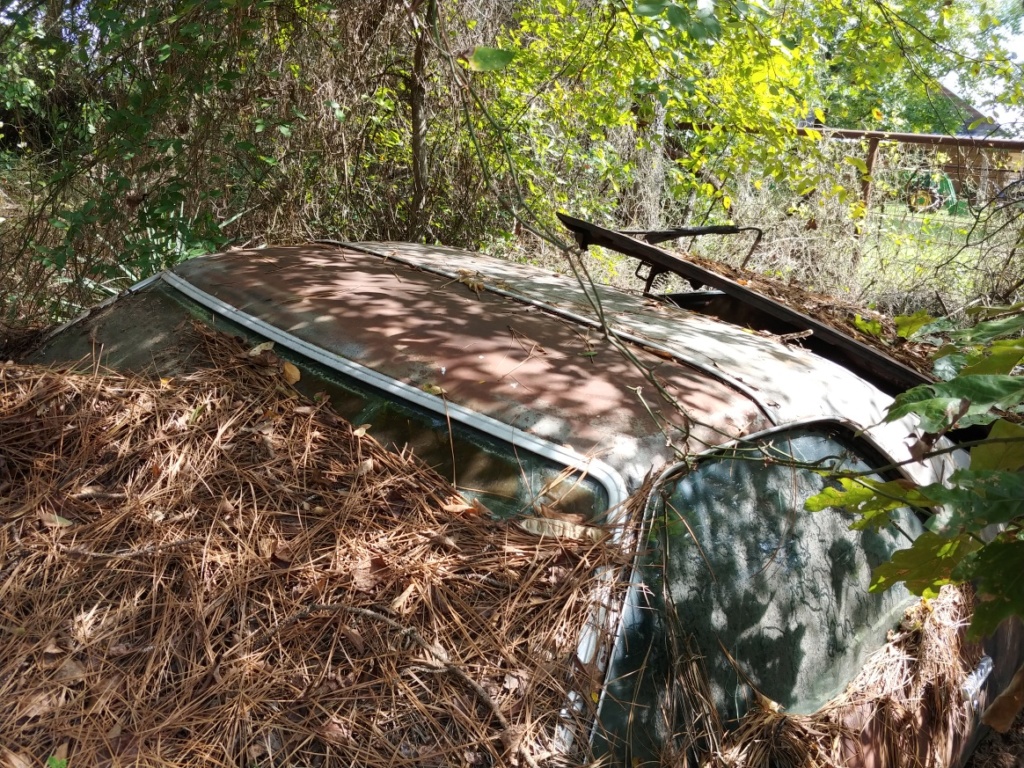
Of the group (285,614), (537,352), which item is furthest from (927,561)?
(285,614)

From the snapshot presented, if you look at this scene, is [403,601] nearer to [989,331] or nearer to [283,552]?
[283,552]

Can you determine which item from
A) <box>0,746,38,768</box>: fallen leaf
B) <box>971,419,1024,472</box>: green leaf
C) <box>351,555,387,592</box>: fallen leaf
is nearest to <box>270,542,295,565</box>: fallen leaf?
<box>351,555,387,592</box>: fallen leaf

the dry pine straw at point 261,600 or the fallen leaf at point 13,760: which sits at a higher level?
the dry pine straw at point 261,600

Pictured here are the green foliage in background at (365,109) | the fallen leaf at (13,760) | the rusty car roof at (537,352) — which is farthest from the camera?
the green foliage in background at (365,109)

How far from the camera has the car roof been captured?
7.45ft

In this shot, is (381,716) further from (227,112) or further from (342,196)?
(342,196)

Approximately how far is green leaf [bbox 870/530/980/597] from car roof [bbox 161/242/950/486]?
1.82ft

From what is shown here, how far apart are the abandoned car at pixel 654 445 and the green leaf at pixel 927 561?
34 centimetres

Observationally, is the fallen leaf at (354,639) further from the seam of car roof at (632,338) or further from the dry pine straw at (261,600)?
the seam of car roof at (632,338)

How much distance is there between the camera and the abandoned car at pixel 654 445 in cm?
197

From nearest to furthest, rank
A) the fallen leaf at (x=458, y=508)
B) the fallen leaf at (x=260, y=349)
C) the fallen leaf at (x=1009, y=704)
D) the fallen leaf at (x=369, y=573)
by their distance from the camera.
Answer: the fallen leaf at (x=1009, y=704) < the fallen leaf at (x=369, y=573) < the fallen leaf at (x=458, y=508) < the fallen leaf at (x=260, y=349)

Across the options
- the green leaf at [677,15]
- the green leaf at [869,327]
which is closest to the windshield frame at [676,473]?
the green leaf at [869,327]

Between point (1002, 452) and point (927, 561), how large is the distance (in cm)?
30

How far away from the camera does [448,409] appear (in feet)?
7.61
